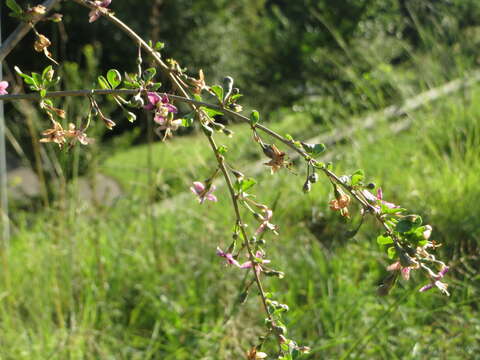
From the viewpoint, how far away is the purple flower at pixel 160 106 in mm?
788

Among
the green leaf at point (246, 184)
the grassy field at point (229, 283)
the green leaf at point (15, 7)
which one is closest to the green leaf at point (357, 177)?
the green leaf at point (246, 184)

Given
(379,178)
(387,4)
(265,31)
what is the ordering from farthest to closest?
(265,31), (387,4), (379,178)

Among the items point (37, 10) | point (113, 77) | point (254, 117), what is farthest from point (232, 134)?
point (37, 10)

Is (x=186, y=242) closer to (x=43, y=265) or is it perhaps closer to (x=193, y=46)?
(x=43, y=265)

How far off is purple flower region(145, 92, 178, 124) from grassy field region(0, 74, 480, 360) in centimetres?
93

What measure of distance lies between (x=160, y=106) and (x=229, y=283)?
4.72 ft

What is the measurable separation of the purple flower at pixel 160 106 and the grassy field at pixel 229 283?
929mm

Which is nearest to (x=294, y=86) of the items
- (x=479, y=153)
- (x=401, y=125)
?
(x=401, y=125)

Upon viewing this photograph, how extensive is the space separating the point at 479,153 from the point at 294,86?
426 centimetres

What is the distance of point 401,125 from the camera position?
13.5 feet

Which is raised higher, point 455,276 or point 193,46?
point 193,46

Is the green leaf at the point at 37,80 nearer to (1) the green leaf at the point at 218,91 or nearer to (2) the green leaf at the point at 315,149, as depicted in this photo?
(1) the green leaf at the point at 218,91

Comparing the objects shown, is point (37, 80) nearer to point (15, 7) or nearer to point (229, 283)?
point (15, 7)

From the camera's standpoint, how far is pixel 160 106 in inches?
31.3
